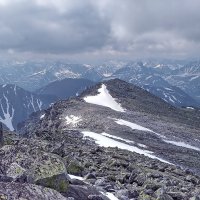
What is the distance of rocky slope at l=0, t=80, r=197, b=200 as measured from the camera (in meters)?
16.5

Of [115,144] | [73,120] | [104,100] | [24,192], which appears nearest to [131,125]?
[73,120]

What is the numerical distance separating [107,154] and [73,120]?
2622 inches

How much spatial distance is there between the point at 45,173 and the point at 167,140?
269 ft

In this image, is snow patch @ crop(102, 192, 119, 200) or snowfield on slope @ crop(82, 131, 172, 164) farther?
snowfield on slope @ crop(82, 131, 172, 164)

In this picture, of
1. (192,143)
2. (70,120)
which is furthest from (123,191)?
(70,120)

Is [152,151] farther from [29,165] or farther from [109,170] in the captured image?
[29,165]

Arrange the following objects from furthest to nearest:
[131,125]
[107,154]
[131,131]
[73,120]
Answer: [73,120]
[131,125]
[131,131]
[107,154]

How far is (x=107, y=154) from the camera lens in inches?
1690

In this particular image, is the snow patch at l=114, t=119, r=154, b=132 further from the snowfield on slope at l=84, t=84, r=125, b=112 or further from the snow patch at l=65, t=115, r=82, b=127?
the snowfield on slope at l=84, t=84, r=125, b=112

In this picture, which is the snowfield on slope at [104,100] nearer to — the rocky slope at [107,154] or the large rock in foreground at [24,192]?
the rocky slope at [107,154]

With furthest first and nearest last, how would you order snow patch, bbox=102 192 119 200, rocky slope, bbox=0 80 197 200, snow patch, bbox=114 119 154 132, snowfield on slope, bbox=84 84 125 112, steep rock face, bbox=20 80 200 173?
snowfield on slope, bbox=84 84 125 112, snow patch, bbox=114 119 154 132, steep rock face, bbox=20 80 200 173, snow patch, bbox=102 192 119 200, rocky slope, bbox=0 80 197 200

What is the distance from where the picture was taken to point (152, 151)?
251ft

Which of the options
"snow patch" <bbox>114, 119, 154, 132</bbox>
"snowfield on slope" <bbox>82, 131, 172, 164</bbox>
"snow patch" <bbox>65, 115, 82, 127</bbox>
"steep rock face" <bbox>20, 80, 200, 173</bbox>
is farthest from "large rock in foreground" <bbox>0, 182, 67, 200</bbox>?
"snow patch" <bbox>65, 115, 82, 127</bbox>

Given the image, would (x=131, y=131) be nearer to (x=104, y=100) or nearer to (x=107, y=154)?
(x=107, y=154)
